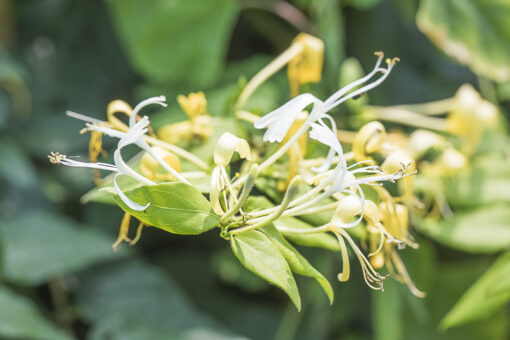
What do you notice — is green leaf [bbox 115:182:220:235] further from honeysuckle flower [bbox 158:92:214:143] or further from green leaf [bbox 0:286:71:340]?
green leaf [bbox 0:286:71:340]

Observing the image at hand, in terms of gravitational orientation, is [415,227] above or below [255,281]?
above

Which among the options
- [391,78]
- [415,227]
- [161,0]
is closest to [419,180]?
[415,227]

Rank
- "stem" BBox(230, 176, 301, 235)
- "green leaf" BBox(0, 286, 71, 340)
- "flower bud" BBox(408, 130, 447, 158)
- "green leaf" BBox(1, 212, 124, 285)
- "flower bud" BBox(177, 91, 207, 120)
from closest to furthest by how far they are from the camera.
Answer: "stem" BBox(230, 176, 301, 235)
"flower bud" BBox(177, 91, 207, 120)
"flower bud" BBox(408, 130, 447, 158)
"green leaf" BBox(0, 286, 71, 340)
"green leaf" BBox(1, 212, 124, 285)

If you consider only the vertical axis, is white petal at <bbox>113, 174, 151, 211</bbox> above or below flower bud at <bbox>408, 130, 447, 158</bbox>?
above

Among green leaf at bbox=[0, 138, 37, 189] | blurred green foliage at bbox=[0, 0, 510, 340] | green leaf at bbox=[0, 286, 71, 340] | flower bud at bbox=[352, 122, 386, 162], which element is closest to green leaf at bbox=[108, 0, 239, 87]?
blurred green foliage at bbox=[0, 0, 510, 340]

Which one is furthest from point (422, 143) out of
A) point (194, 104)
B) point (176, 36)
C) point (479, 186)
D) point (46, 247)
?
point (46, 247)

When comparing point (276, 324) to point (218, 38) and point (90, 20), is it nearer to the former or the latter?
point (218, 38)
